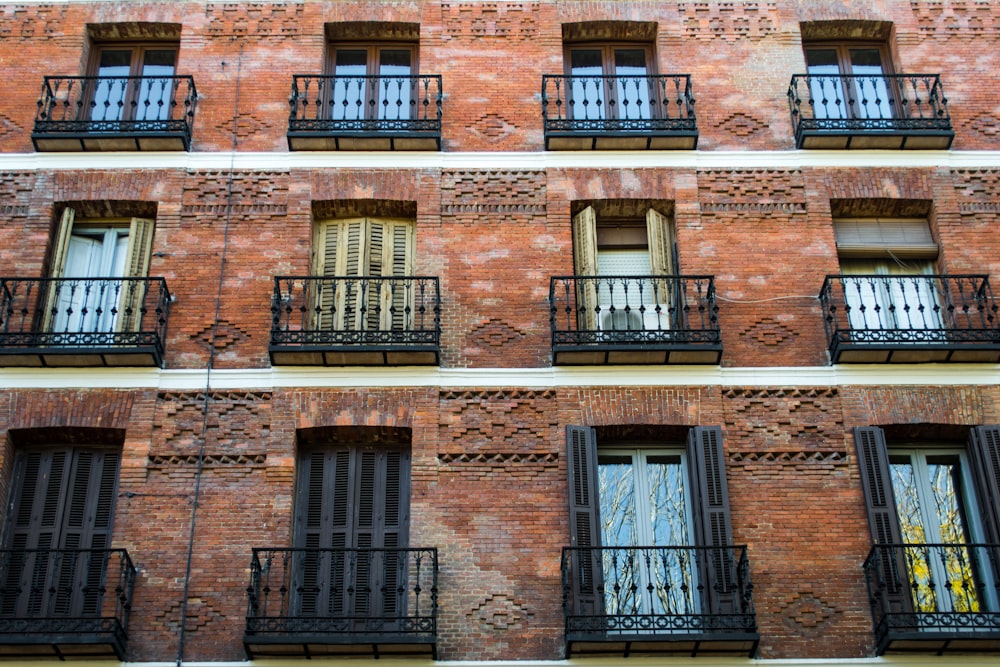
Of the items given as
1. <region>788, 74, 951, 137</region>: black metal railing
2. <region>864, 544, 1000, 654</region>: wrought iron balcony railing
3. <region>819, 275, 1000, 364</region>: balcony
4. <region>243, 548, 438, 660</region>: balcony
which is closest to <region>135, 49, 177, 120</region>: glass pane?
<region>243, 548, 438, 660</region>: balcony

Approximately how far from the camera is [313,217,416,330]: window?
675 inches

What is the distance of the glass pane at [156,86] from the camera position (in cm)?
1878

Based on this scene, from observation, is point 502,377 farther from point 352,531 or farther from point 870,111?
point 870,111

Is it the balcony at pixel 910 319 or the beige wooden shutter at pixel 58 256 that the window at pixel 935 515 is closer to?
the balcony at pixel 910 319

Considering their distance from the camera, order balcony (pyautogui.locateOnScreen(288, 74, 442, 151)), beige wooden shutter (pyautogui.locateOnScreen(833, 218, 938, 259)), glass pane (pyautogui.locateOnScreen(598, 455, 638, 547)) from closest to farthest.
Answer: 1. glass pane (pyautogui.locateOnScreen(598, 455, 638, 547))
2. beige wooden shutter (pyautogui.locateOnScreen(833, 218, 938, 259))
3. balcony (pyautogui.locateOnScreen(288, 74, 442, 151))

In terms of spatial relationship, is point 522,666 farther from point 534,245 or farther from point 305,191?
point 305,191

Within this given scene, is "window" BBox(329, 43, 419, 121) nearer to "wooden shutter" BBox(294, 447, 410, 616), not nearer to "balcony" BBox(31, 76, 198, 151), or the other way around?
"balcony" BBox(31, 76, 198, 151)

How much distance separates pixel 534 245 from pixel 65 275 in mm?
6440

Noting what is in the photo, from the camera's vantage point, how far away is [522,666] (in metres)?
14.6

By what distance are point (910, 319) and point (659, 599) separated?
5.29 m

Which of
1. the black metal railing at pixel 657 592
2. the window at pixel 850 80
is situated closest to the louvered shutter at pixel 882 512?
the black metal railing at pixel 657 592

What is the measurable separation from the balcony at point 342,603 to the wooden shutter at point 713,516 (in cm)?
321

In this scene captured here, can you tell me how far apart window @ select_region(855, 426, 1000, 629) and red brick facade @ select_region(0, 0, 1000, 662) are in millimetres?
328

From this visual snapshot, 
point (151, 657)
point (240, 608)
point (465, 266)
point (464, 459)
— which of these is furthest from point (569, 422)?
point (151, 657)
